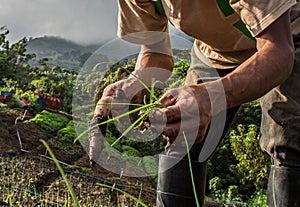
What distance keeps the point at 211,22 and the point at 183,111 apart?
27.7 inches

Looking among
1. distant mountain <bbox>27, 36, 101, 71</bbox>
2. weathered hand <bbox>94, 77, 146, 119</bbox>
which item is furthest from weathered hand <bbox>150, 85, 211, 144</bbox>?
distant mountain <bbox>27, 36, 101, 71</bbox>

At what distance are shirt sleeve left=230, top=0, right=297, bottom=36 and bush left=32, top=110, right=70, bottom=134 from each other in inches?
255

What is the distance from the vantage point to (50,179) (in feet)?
16.5

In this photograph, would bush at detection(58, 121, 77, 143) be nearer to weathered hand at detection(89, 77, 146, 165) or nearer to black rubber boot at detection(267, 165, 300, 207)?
weathered hand at detection(89, 77, 146, 165)

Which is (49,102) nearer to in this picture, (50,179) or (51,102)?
(51,102)

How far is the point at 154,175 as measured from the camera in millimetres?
6148

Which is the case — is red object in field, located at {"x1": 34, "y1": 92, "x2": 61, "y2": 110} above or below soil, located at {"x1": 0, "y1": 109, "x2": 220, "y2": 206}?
above

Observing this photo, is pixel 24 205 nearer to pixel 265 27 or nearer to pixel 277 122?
pixel 277 122

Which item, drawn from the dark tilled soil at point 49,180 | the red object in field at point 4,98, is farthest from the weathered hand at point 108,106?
the red object in field at point 4,98

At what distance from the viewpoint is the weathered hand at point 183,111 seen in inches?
42.8

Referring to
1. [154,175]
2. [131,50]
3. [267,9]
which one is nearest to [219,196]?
[154,175]

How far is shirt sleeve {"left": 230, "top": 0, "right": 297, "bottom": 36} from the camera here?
49.6 inches

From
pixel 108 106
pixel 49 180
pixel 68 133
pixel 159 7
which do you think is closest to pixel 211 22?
pixel 159 7

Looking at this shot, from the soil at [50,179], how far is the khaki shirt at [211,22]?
1712 mm
